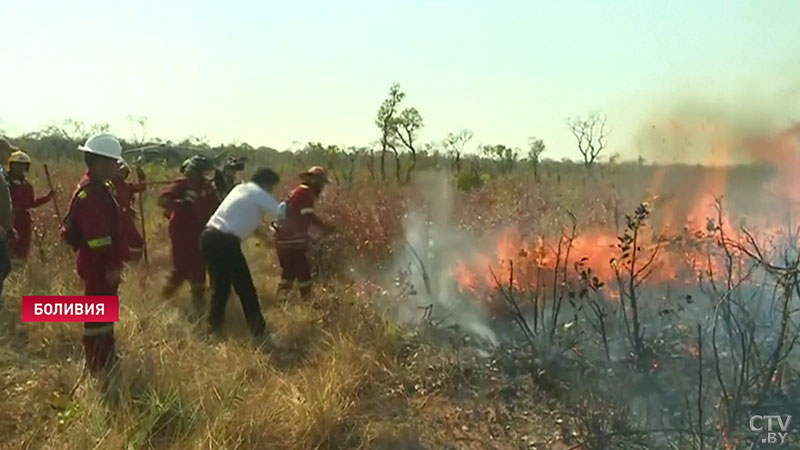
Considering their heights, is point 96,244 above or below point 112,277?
above

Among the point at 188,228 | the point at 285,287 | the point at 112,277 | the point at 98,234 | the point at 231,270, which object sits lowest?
the point at 285,287

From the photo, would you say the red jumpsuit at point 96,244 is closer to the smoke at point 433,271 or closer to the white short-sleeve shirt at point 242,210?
the white short-sleeve shirt at point 242,210

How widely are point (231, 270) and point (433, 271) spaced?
242cm

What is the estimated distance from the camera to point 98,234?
13.9 ft

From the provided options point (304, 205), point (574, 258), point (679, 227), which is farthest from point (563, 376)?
point (679, 227)

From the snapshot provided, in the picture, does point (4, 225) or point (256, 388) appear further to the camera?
point (4, 225)

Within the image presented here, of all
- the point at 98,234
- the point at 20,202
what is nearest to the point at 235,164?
the point at 20,202

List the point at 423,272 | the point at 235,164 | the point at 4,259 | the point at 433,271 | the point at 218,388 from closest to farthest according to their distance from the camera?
the point at 218,388 < the point at 4,259 < the point at 423,272 < the point at 433,271 < the point at 235,164

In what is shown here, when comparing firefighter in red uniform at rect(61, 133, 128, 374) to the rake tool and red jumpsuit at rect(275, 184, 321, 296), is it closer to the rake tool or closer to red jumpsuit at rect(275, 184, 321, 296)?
red jumpsuit at rect(275, 184, 321, 296)

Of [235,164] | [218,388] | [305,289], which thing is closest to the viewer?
[218,388]

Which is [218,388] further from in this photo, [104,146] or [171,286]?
[171,286]

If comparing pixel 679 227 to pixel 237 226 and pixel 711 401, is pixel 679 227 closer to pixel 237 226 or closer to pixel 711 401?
pixel 711 401

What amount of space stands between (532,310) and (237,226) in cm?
262

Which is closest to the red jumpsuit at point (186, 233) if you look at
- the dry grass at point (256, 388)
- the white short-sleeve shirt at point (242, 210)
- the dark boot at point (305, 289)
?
the dry grass at point (256, 388)
